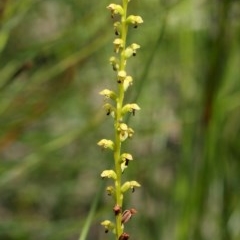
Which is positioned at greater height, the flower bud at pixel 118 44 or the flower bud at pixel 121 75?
the flower bud at pixel 118 44

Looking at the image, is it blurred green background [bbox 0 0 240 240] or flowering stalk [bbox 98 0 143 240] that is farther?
blurred green background [bbox 0 0 240 240]

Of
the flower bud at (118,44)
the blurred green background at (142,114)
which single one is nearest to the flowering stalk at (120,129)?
the flower bud at (118,44)

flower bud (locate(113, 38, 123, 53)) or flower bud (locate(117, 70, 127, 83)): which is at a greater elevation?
flower bud (locate(113, 38, 123, 53))

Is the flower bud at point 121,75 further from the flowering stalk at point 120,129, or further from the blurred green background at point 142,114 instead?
the blurred green background at point 142,114

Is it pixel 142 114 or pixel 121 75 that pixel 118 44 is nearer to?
pixel 121 75

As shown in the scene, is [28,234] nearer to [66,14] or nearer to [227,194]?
[227,194]

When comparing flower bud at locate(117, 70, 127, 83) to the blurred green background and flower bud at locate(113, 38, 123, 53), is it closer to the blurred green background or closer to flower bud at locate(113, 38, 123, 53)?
flower bud at locate(113, 38, 123, 53)

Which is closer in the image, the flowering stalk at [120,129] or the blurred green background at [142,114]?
the flowering stalk at [120,129]

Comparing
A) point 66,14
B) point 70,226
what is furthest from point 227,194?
point 66,14

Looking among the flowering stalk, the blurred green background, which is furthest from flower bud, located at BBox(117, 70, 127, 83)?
the blurred green background
